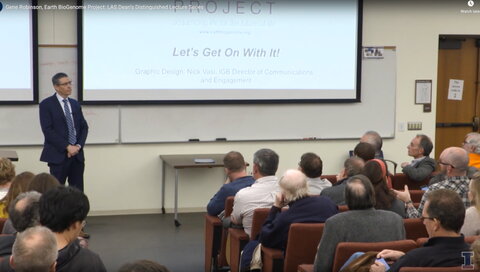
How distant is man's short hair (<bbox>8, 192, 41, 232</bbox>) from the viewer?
3.73m

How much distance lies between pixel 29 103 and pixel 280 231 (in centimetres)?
443

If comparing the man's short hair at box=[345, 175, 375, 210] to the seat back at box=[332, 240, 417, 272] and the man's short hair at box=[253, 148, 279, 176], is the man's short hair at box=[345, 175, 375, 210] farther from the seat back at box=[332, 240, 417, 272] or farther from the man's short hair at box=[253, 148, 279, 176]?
the man's short hair at box=[253, 148, 279, 176]

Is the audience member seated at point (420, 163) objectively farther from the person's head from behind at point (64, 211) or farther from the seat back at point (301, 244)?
the person's head from behind at point (64, 211)

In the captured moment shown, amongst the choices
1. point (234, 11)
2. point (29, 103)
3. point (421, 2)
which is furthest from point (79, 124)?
point (421, 2)

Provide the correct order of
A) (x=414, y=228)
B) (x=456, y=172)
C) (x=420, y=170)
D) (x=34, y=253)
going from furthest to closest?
(x=420, y=170) → (x=456, y=172) → (x=414, y=228) → (x=34, y=253)

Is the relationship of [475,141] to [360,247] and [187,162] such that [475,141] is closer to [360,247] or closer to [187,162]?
[187,162]

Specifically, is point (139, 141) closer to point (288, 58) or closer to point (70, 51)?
point (70, 51)

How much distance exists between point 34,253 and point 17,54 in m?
5.99

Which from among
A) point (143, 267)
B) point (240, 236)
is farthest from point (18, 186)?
point (143, 267)

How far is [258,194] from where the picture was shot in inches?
225

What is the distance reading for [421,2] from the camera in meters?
9.79

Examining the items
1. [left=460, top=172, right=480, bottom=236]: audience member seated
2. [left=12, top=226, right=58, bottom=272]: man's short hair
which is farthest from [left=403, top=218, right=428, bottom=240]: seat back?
[left=12, top=226, right=58, bottom=272]: man's short hair

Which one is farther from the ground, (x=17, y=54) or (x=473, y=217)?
(x=17, y=54)

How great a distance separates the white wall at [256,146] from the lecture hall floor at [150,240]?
27 centimetres
